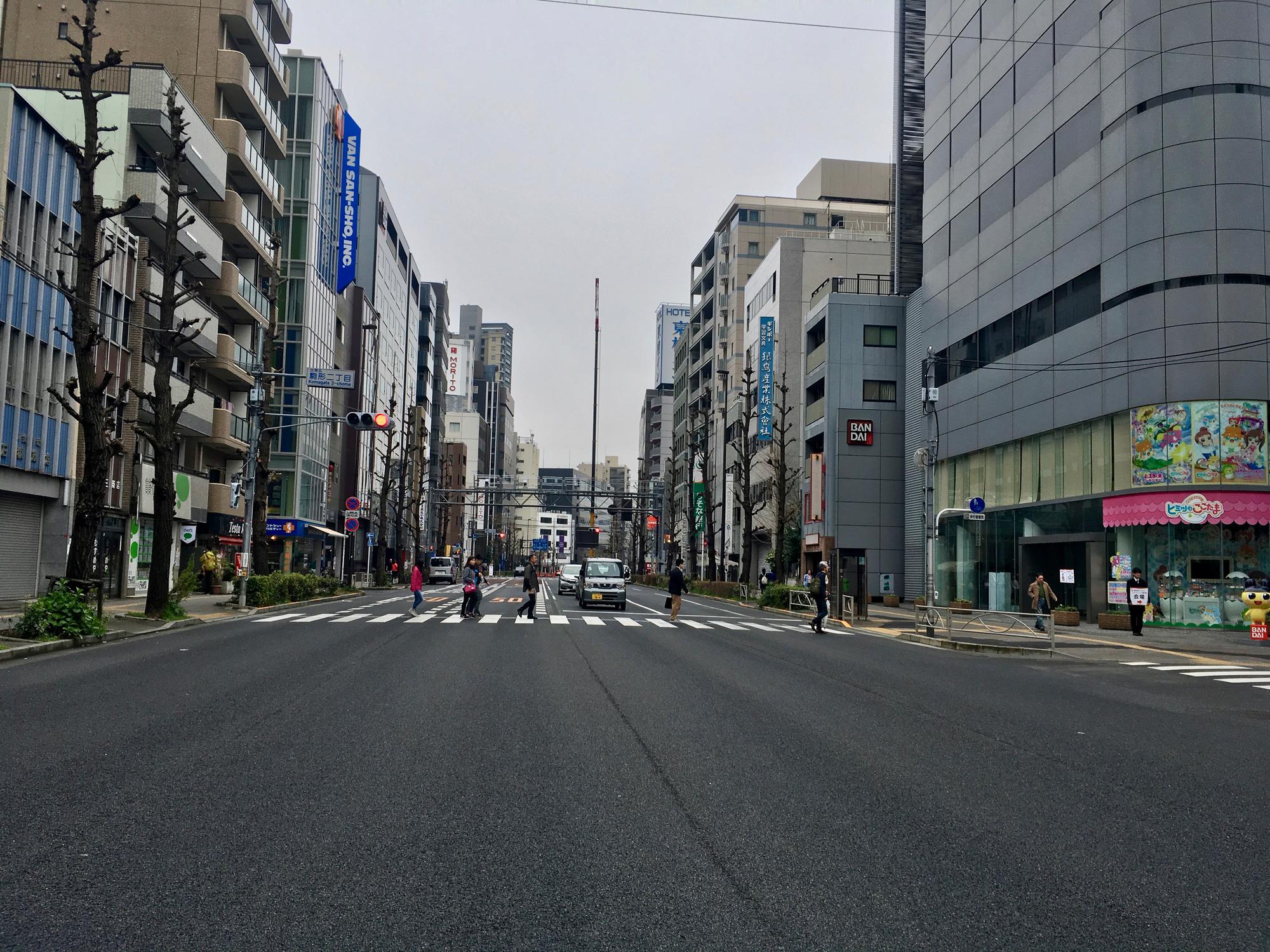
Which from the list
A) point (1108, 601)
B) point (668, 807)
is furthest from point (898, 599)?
point (668, 807)

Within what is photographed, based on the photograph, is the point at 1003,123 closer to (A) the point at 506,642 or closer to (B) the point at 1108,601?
(B) the point at 1108,601

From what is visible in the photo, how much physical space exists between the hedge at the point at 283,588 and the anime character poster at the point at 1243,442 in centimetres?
2922

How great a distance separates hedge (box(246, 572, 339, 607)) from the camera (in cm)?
3250

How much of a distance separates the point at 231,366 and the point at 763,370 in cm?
3520

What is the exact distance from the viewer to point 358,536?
282 ft

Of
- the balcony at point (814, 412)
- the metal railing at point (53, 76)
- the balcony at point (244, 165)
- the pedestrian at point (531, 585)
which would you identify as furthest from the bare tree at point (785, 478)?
the metal railing at point (53, 76)

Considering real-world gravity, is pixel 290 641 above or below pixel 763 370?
below

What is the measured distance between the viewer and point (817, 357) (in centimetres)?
6166

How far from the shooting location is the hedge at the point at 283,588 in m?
32.5

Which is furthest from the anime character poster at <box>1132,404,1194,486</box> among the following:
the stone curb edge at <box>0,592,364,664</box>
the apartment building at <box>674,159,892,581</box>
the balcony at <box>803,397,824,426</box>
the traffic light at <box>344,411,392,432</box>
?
the apartment building at <box>674,159,892,581</box>

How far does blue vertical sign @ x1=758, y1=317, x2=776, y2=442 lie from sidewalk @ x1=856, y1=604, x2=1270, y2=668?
3483cm

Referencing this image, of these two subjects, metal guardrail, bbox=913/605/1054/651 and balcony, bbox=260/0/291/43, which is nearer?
metal guardrail, bbox=913/605/1054/651

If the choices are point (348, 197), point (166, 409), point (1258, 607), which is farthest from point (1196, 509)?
point (348, 197)

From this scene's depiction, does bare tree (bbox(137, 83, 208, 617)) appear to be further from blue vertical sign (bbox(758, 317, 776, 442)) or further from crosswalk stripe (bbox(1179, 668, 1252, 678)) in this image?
blue vertical sign (bbox(758, 317, 776, 442))
